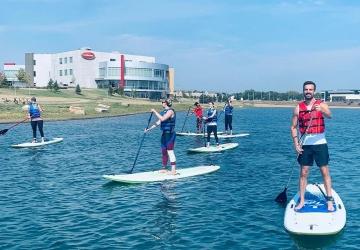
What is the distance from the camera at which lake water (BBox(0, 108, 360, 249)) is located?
11.3m

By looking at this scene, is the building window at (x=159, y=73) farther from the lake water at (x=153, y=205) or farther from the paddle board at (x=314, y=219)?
the paddle board at (x=314, y=219)

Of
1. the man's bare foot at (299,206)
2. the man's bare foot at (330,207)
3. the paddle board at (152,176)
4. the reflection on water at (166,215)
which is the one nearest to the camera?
the reflection on water at (166,215)

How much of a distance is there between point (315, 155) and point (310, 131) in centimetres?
67

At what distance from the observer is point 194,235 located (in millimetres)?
11742

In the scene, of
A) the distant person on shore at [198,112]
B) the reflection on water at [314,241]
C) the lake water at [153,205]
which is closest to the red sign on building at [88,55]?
the distant person on shore at [198,112]

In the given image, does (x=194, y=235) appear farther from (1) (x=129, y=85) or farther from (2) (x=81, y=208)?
(1) (x=129, y=85)

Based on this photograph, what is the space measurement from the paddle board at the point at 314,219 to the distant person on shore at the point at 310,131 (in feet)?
0.72

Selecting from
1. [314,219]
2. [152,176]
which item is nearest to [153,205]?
[152,176]

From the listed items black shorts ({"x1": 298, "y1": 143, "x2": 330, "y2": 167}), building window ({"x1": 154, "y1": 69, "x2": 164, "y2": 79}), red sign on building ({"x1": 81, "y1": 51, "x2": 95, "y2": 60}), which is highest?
red sign on building ({"x1": 81, "y1": 51, "x2": 95, "y2": 60})

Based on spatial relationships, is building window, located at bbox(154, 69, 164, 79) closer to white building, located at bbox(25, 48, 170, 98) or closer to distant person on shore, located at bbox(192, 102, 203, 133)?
white building, located at bbox(25, 48, 170, 98)

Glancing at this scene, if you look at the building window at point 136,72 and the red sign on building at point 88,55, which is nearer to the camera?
the red sign on building at point 88,55

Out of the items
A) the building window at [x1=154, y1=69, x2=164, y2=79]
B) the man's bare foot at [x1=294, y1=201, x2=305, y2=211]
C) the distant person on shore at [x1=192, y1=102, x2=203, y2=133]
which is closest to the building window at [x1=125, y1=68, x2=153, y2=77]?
the building window at [x1=154, y1=69, x2=164, y2=79]

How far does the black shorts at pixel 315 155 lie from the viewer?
11.7m

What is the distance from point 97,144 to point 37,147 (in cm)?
465
